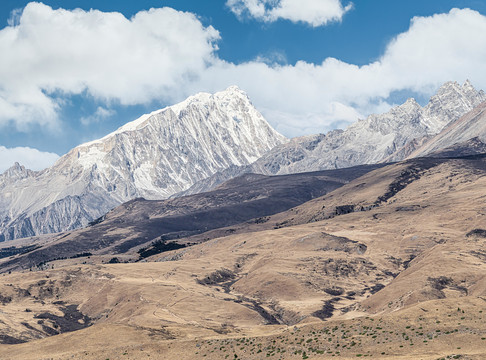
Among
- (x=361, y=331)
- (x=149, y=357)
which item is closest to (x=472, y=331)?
(x=361, y=331)

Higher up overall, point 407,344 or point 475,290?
point 407,344

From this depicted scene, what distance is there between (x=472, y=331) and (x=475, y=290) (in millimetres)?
103453

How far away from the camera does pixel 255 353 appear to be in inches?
3610

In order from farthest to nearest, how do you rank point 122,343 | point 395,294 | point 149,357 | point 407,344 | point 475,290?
point 395,294
point 475,290
point 122,343
point 149,357
point 407,344

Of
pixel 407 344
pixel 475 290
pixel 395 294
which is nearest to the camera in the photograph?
pixel 407 344

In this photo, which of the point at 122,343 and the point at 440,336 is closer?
the point at 440,336

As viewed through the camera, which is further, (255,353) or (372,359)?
(255,353)

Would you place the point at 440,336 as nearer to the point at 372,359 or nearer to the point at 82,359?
the point at 372,359

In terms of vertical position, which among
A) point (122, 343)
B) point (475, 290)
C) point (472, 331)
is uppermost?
point (122, 343)

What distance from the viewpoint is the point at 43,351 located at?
4614 inches

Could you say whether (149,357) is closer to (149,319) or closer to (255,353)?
(255,353)

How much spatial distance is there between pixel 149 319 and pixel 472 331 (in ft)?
404

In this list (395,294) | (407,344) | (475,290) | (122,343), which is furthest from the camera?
(395,294)

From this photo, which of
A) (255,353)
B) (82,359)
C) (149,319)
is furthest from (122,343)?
(149,319)
